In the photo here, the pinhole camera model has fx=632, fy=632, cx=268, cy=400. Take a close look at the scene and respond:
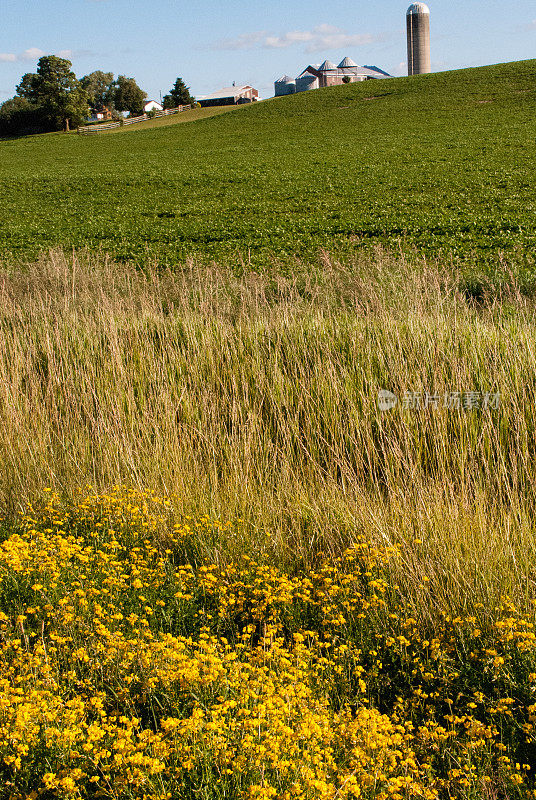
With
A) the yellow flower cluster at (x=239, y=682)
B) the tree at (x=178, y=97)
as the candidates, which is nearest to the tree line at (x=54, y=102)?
the tree at (x=178, y=97)

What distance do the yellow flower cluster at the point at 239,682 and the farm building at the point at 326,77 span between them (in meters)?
99.5

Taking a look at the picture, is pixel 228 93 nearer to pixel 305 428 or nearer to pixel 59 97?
pixel 59 97

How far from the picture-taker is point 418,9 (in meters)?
Result: 87.6

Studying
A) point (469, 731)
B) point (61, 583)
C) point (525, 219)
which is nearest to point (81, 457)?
point (61, 583)

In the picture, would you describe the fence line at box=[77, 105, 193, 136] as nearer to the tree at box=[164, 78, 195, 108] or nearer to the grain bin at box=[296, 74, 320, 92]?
the tree at box=[164, 78, 195, 108]

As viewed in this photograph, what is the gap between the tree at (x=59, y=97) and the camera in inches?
2589

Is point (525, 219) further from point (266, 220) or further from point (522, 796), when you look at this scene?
point (522, 796)

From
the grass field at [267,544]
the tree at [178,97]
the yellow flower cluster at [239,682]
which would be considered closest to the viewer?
the yellow flower cluster at [239,682]

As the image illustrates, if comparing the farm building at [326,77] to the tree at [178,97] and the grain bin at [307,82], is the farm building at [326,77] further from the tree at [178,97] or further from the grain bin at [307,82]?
the tree at [178,97]

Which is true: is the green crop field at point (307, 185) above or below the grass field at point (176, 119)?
below

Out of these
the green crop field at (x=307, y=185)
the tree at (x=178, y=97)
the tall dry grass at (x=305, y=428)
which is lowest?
the tall dry grass at (x=305, y=428)

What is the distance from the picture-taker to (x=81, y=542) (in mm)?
3762

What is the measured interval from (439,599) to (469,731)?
804mm

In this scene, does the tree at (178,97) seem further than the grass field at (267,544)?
Yes
